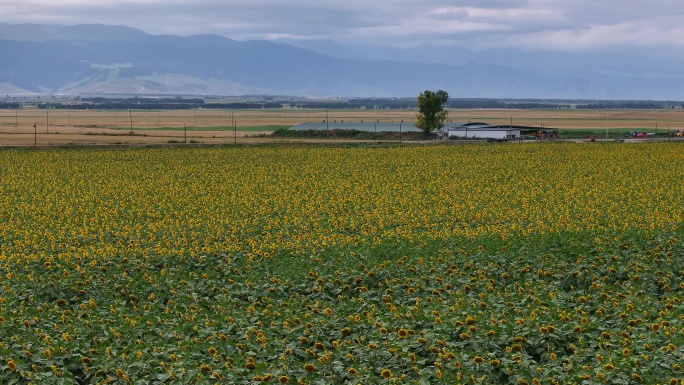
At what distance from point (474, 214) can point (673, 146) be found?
34.1 metres

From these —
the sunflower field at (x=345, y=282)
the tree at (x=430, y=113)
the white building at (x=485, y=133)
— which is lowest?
the sunflower field at (x=345, y=282)

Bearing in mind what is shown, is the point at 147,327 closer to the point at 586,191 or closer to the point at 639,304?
the point at 639,304

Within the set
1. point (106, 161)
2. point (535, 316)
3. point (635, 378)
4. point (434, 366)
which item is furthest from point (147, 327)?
point (106, 161)

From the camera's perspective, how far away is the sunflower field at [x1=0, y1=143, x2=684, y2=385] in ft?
40.0

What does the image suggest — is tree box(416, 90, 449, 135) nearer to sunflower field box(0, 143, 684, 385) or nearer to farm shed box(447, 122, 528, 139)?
farm shed box(447, 122, 528, 139)

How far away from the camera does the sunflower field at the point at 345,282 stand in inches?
480

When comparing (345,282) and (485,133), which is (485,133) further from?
(345,282)

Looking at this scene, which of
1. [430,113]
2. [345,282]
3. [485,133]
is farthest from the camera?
[430,113]

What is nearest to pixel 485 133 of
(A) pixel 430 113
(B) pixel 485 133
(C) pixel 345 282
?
(B) pixel 485 133

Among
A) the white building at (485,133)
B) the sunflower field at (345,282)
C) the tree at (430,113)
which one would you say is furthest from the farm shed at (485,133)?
the sunflower field at (345,282)

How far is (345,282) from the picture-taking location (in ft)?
57.2

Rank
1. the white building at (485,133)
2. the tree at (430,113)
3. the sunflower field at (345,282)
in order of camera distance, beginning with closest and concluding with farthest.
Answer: the sunflower field at (345,282)
the white building at (485,133)
the tree at (430,113)

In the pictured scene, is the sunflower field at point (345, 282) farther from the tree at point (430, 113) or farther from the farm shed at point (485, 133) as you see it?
the tree at point (430, 113)

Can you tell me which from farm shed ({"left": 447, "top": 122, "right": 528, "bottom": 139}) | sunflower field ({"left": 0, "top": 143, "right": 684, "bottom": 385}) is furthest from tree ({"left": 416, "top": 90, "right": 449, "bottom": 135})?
sunflower field ({"left": 0, "top": 143, "right": 684, "bottom": 385})
